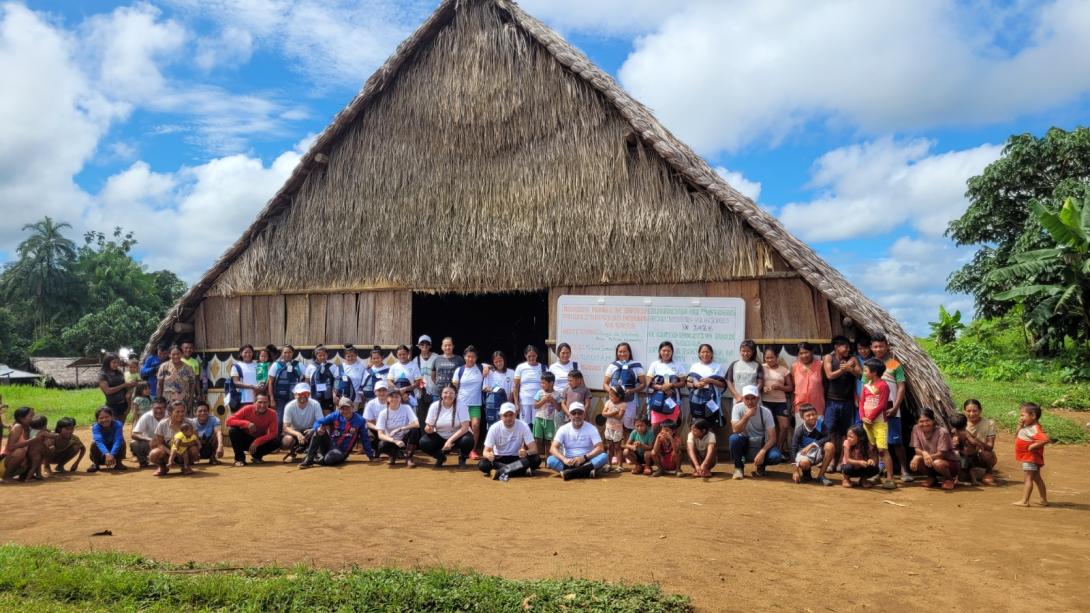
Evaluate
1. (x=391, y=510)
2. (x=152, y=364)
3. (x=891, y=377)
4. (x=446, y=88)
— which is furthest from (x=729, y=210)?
(x=152, y=364)

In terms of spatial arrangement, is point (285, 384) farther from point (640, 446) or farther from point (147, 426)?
point (640, 446)

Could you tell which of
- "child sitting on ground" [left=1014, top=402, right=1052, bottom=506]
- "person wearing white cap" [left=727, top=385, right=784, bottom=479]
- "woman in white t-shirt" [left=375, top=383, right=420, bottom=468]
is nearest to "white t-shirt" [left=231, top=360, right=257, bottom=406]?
"woman in white t-shirt" [left=375, top=383, right=420, bottom=468]

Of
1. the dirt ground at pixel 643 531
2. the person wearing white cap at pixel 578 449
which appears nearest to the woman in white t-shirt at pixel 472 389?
the dirt ground at pixel 643 531

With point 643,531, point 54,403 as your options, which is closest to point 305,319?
point 643,531

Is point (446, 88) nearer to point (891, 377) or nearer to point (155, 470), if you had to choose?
point (155, 470)

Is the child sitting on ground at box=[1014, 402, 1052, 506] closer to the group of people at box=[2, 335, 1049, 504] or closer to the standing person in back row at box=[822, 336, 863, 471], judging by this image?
the group of people at box=[2, 335, 1049, 504]

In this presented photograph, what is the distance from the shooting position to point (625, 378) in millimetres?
8617

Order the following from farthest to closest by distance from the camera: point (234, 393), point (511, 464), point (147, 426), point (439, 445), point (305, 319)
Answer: point (305, 319)
point (234, 393)
point (147, 426)
point (439, 445)
point (511, 464)

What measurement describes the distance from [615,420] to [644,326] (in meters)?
1.24

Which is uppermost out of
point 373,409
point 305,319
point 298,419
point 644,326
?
point 305,319

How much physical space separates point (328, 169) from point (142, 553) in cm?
703

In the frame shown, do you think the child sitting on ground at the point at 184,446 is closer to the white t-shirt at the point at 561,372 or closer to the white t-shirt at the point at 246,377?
the white t-shirt at the point at 246,377

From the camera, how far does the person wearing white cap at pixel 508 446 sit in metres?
7.98

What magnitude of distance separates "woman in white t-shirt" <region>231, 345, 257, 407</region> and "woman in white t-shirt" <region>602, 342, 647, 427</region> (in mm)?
4682
